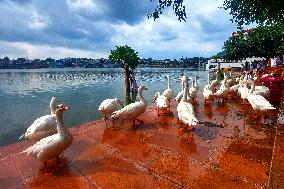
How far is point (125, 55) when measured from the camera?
14422 mm

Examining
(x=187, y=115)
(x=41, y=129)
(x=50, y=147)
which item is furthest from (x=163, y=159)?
(x=41, y=129)

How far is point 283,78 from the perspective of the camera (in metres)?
9.91

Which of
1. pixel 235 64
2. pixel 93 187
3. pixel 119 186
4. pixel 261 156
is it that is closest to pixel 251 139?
pixel 261 156

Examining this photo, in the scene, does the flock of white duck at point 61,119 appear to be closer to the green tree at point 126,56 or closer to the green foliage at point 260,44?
the green tree at point 126,56

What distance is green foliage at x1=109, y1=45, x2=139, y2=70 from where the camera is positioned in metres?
14.4

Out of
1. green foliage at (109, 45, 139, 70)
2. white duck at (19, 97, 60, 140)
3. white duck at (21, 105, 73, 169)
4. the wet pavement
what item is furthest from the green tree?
white duck at (21, 105, 73, 169)

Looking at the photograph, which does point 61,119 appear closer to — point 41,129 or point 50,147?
point 50,147

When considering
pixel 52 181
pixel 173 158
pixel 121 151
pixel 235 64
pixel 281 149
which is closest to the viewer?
pixel 52 181

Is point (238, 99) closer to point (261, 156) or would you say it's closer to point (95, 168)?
point (261, 156)

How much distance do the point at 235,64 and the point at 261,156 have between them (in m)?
70.7

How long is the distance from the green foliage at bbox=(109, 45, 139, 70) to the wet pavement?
25.8ft

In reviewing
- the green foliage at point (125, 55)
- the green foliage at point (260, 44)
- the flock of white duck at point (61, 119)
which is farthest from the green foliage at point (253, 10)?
the green foliage at point (260, 44)

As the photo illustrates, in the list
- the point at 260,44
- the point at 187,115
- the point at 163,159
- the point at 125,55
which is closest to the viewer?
the point at 163,159

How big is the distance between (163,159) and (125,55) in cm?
1031
